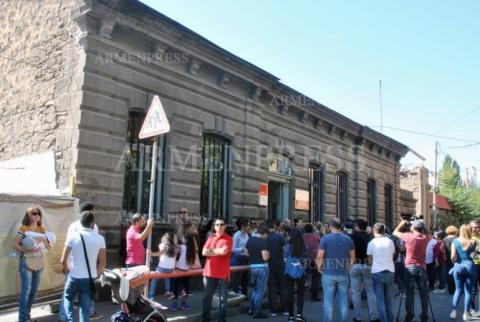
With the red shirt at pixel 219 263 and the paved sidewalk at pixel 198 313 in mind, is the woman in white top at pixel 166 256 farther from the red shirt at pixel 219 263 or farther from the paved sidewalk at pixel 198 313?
the red shirt at pixel 219 263

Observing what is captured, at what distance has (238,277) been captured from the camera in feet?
35.3

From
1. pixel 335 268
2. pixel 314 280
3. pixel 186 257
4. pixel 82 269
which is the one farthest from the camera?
pixel 314 280

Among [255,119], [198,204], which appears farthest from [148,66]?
[255,119]

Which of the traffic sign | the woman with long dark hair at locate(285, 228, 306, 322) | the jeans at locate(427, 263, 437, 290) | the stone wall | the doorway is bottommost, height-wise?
the jeans at locate(427, 263, 437, 290)

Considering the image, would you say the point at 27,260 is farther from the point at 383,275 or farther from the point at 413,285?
the point at 413,285

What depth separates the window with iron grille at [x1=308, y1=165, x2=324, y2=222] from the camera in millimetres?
18422

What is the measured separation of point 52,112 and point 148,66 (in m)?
2.41

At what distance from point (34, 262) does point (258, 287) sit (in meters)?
4.07

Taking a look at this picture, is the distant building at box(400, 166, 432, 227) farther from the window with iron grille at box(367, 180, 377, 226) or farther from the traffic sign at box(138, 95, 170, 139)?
the traffic sign at box(138, 95, 170, 139)

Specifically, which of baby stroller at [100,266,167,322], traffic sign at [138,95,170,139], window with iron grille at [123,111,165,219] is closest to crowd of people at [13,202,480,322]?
baby stroller at [100,266,167,322]

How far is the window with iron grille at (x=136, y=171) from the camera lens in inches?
429

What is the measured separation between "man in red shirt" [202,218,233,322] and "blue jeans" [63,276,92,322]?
2.13 metres

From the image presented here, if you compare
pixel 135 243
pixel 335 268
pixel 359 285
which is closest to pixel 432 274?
pixel 359 285

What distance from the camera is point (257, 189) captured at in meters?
14.7
